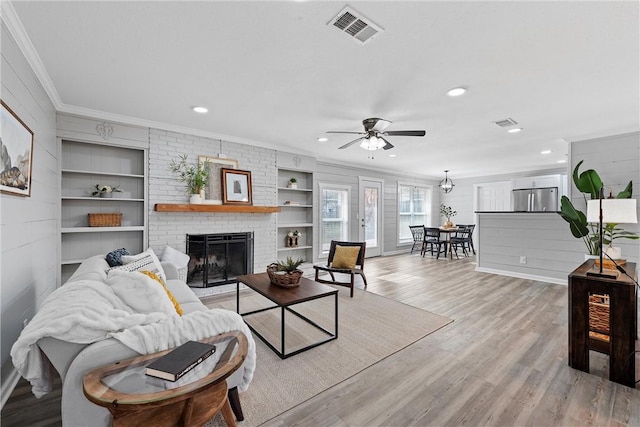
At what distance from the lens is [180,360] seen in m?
1.25

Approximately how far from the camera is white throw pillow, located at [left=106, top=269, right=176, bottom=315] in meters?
1.72

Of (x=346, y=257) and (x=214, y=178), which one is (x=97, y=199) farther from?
(x=346, y=257)

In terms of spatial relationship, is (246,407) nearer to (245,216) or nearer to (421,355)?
(421,355)

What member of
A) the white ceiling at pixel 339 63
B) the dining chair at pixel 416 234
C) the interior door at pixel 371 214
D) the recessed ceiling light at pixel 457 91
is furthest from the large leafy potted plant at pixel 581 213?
→ the dining chair at pixel 416 234

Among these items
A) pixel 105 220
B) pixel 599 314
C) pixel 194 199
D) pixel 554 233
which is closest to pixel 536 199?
pixel 554 233

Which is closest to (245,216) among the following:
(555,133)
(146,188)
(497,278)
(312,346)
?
(146,188)

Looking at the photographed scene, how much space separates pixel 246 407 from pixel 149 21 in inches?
102

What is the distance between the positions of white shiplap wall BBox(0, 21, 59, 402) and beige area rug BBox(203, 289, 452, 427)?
1.63 metres

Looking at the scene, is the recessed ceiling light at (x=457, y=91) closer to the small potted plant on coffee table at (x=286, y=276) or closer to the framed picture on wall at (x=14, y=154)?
the small potted plant on coffee table at (x=286, y=276)

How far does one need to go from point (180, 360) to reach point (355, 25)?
215 centimetres

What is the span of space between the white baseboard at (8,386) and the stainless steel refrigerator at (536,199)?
9.26 metres

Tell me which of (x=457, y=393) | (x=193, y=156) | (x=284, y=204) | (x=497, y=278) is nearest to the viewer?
(x=457, y=393)

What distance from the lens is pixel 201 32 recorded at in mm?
1938

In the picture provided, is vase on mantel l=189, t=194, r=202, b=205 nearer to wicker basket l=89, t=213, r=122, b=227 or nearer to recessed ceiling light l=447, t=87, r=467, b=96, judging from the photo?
wicker basket l=89, t=213, r=122, b=227
